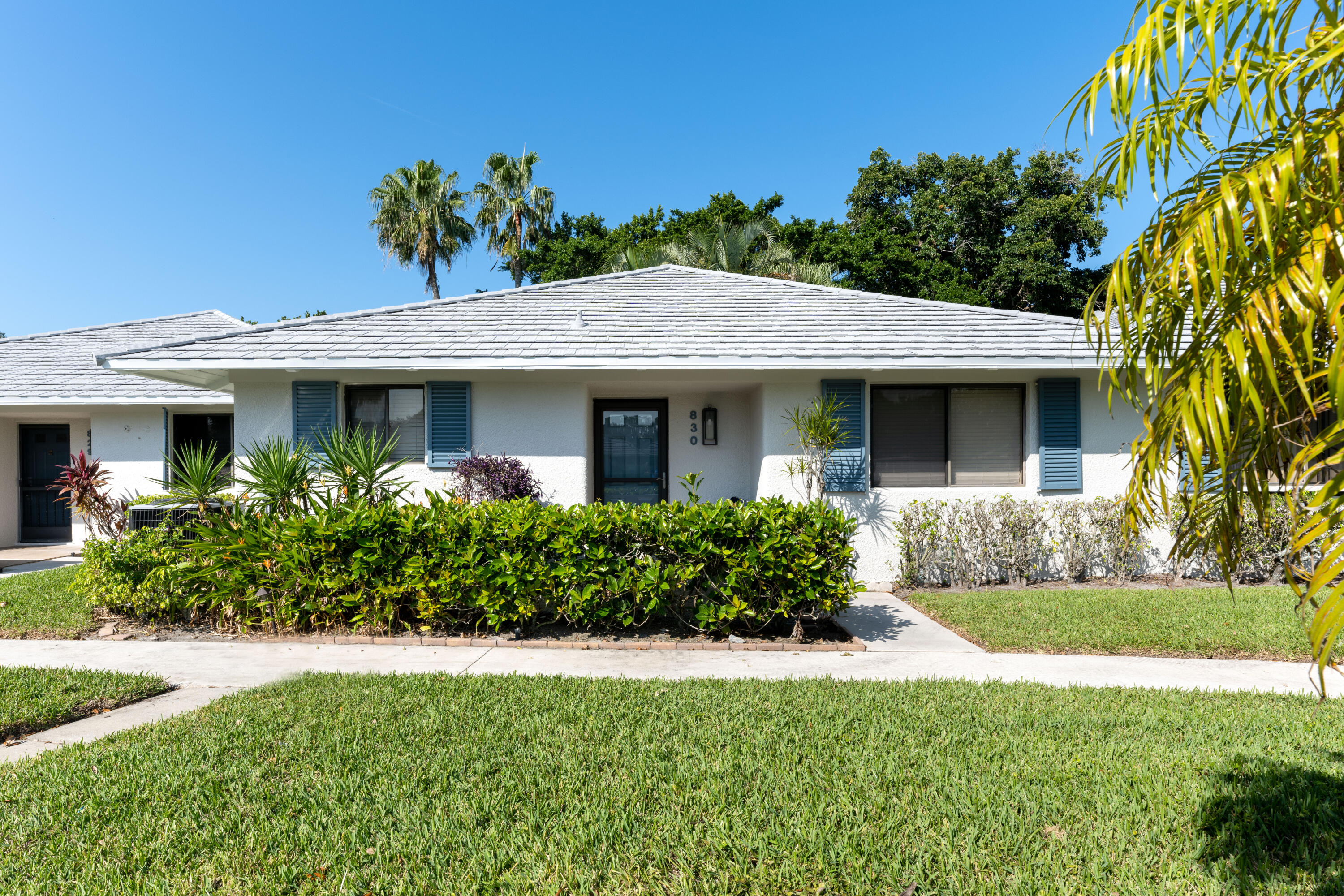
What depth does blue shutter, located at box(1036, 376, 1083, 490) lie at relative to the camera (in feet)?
29.6

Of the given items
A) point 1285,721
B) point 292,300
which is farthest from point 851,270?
point 1285,721

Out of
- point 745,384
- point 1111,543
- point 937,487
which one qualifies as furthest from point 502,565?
point 1111,543

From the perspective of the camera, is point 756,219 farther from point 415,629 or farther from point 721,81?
point 415,629

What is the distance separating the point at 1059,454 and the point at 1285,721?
210 inches

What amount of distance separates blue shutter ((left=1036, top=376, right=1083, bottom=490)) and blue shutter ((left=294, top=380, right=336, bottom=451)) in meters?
9.54

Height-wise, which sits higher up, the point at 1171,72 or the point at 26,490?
the point at 1171,72

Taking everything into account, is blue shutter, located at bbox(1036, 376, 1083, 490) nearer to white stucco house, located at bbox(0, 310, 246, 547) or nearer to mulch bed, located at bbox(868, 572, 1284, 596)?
mulch bed, located at bbox(868, 572, 1284, 596)

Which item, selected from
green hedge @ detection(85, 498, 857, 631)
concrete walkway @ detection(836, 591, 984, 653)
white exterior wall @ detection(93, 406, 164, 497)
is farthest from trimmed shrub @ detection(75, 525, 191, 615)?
concrete walkway @ detection(836, 591, 984, 653)

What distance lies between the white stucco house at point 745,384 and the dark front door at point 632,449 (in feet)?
3.22

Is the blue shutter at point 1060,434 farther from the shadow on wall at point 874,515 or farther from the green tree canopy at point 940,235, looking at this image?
the green tree canopy at point 940,235

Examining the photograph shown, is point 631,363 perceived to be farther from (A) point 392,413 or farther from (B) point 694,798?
(B) point 694,798

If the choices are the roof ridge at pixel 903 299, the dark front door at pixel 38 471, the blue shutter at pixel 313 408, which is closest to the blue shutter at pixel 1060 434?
the roof ridge at pixel 903 299

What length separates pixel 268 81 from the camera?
13.5 m

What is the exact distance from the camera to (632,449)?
10.8 metres
